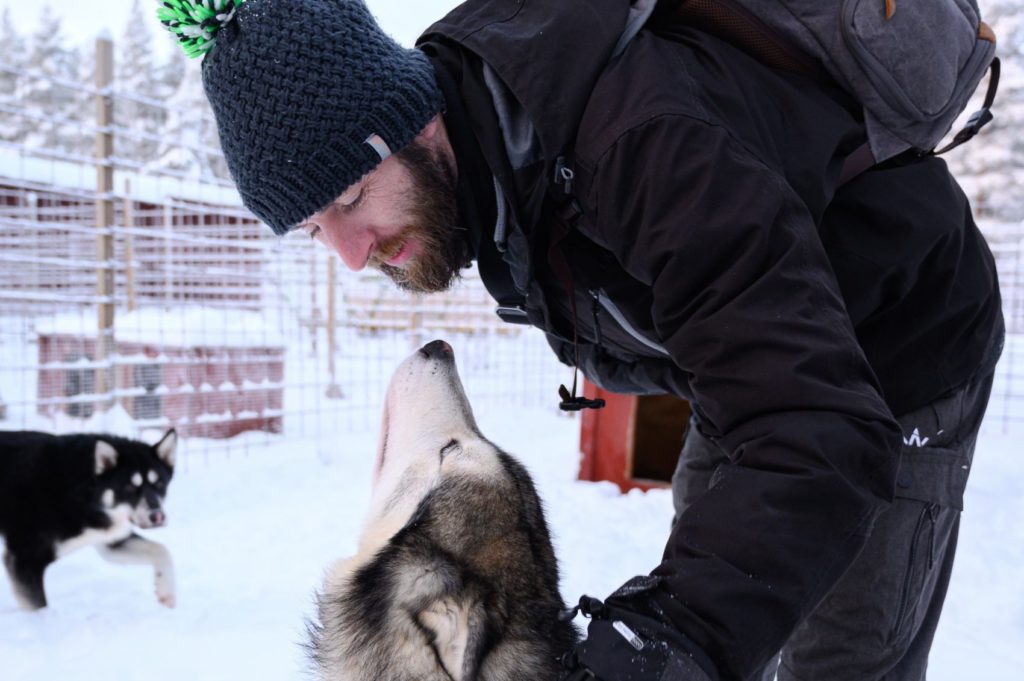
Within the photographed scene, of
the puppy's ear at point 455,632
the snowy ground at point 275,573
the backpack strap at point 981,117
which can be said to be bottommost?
the snowy ground at point 275,573

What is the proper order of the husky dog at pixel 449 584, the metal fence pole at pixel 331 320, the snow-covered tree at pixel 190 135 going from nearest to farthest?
the husky dog at pixel 449 584, the snow-covered tree at pixel 190 135, the metal fence pole at pixel 331 320

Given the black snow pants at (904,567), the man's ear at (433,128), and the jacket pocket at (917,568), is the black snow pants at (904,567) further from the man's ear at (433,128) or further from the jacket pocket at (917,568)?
the man's ear at (433,128)

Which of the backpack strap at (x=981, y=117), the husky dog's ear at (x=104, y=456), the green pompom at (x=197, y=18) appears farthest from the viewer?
the husky dog's ear at (x=104, y=456)

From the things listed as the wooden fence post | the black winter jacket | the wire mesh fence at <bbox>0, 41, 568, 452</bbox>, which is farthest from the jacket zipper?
the wooden fence post

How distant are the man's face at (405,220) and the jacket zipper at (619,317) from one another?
34 cm

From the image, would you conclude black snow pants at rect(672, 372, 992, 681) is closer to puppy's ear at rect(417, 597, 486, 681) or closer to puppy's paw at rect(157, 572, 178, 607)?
puppy's ear at rect(417, 597, 486, 681)

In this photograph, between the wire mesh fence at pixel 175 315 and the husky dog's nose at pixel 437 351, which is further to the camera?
Result: the wire mesh fence at pixel 175 315

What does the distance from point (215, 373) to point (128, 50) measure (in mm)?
31482

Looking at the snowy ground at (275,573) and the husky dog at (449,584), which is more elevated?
the husky dog at (449,584)

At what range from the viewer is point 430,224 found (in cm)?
153

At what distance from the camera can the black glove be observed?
882 millimetres

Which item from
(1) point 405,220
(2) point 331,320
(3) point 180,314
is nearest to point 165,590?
(1) point 405,220

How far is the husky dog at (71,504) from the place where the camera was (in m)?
3.39

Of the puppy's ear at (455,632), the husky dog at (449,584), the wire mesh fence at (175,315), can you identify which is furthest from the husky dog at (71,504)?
the puppy's ear at (455,632)
